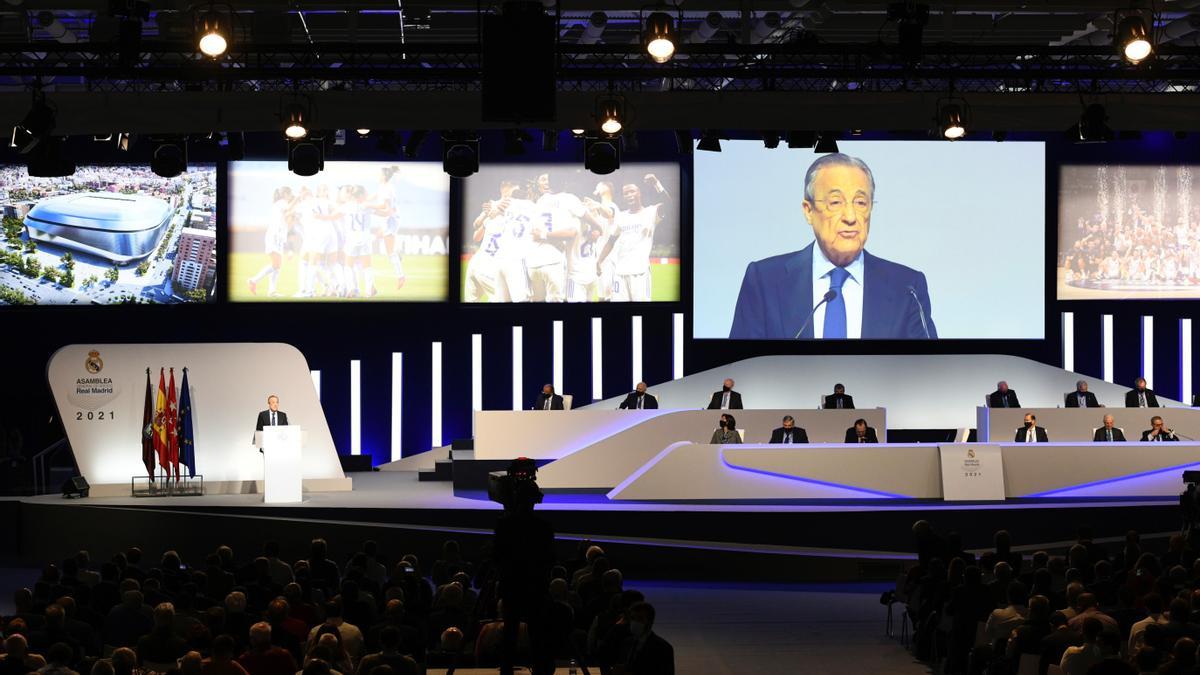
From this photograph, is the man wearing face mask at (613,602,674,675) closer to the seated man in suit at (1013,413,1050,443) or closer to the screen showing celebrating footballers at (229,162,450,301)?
the seated man in suit at (1013,413,1050,443)

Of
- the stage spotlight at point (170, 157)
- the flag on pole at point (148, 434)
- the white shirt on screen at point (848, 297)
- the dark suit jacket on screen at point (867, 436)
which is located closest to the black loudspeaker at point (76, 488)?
the flag on pole at point (148, 434)

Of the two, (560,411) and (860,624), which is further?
(560,411)

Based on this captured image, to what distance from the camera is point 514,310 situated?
2009 centimetres

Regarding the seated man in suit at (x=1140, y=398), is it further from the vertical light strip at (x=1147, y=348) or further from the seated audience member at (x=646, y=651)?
the seated audience member at (x=646, y=651)

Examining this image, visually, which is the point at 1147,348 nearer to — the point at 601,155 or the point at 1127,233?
the point at 1127,233

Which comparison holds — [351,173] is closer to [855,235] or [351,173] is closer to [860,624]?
[855,235]

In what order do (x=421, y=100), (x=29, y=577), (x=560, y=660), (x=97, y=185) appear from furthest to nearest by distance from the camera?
(x=97, y=185) < (x=421, y=100) < (x=29, y=577) < (x=560, y=660)

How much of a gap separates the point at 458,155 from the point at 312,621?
839 cm

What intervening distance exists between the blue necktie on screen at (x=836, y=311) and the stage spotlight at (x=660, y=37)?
815cm

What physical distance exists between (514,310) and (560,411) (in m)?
4.73

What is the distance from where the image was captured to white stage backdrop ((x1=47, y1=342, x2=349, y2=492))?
49.7 ft

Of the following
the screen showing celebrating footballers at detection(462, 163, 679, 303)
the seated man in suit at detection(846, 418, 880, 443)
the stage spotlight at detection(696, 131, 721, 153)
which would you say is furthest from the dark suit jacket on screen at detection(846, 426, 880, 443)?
the screen showing celebrating footballers at detection(462, 163, 679, 303)

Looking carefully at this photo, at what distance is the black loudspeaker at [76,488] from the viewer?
1492cm

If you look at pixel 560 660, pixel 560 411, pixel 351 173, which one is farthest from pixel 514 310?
pixel 560 660
